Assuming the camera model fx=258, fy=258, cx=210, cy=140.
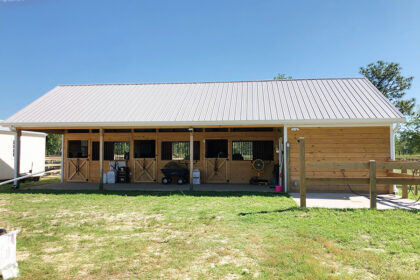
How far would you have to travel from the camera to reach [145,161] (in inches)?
463

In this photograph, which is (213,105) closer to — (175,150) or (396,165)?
(175,150)

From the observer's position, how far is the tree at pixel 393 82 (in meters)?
26.2

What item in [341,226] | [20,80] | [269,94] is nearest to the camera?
[341,226]

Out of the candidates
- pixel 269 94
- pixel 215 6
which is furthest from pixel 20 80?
pixel 269 94

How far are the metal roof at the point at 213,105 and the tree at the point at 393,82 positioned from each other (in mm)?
18843

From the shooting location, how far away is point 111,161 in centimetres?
1197

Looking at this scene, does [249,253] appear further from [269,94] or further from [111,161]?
[111,161]

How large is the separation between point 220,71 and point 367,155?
67.8 feet

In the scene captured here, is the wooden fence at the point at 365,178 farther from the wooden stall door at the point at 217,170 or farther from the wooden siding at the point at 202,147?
the wooden stall door at the point at 217,170

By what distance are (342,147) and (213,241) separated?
21.6 ft

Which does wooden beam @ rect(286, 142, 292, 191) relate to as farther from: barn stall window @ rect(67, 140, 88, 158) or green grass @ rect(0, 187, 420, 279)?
barn stall window @ rect(67, 140, 88, 158)

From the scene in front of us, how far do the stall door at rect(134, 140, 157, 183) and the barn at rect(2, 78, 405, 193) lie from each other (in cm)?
5

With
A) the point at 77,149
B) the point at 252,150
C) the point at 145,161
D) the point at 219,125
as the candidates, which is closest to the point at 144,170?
the point at 145,161

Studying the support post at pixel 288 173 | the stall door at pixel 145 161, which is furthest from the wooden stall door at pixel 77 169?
the support post at pixel 288 173
